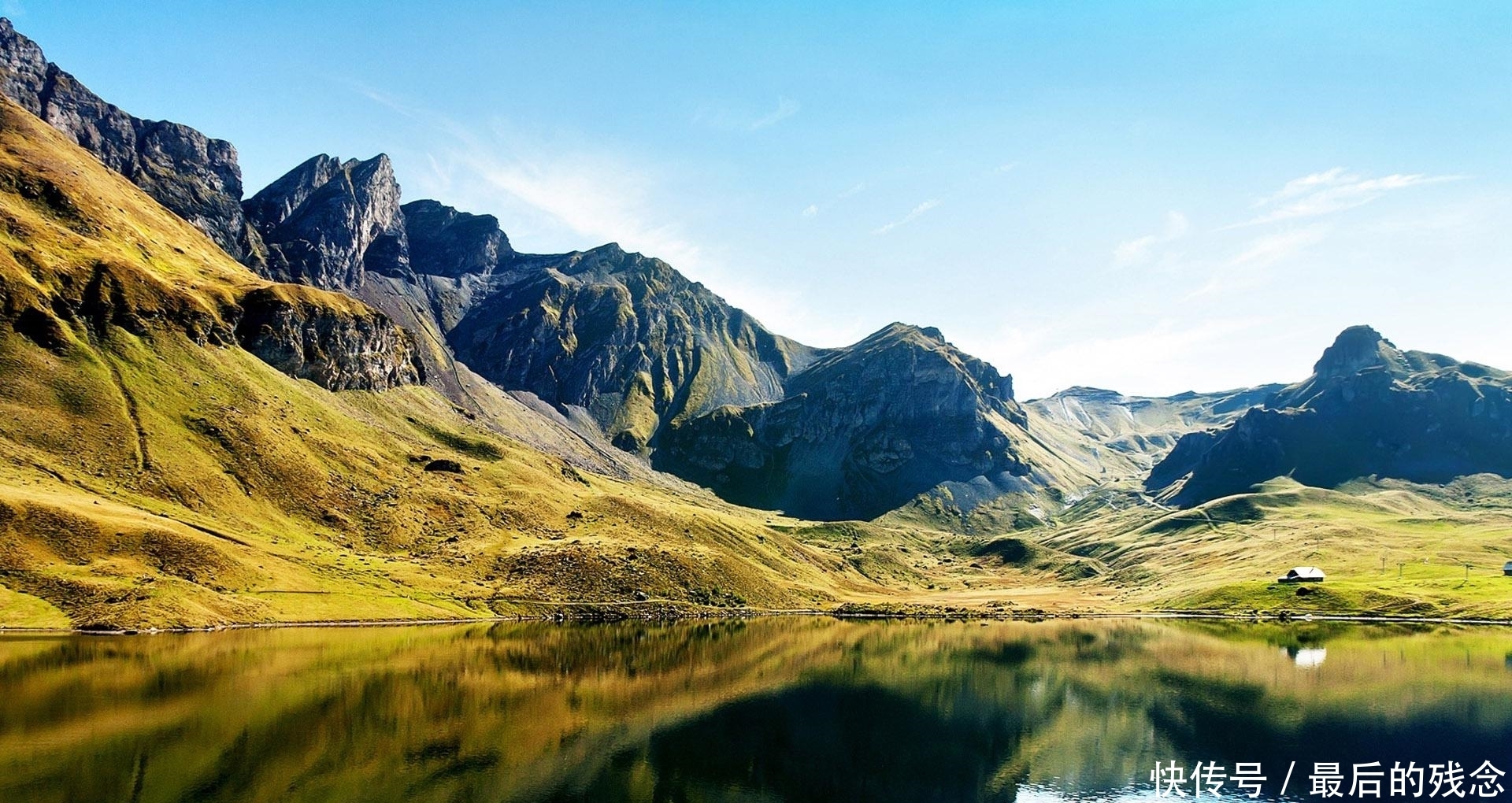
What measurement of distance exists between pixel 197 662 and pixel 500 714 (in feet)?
137

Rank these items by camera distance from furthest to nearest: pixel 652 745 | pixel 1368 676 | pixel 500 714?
pixel 1368 676 < pixel 500 714 < pixel 652 745

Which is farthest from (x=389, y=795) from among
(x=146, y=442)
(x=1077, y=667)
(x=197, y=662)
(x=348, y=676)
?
(x=146, y=442)

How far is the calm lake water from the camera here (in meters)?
58.2

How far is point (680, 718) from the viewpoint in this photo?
8431cm

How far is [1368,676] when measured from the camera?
11388 cm

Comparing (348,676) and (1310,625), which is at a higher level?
(1310,625)

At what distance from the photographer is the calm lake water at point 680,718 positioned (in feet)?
191

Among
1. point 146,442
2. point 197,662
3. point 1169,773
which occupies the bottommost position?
point 197,662

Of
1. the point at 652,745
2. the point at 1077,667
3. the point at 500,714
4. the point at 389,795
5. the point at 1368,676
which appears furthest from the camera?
the point at 1077,667

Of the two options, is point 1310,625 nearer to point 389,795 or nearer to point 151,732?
point 389,795

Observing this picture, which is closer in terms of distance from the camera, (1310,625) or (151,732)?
(151,732)

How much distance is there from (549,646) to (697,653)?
935 inches

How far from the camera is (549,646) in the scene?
5167 inches

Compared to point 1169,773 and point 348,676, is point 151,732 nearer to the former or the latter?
point 348,676
